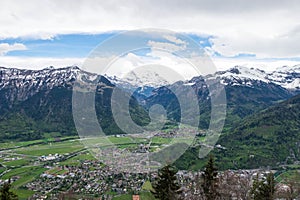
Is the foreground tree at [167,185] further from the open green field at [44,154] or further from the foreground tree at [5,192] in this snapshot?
the open green field at [44,154]

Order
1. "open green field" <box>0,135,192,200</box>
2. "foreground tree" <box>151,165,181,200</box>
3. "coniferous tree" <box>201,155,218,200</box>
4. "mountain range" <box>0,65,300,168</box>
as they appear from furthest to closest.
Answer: "mountain range" <box>0,65,300,168</box> < "open green field" <box>0,135,192,200</box> < "coniferous tree" <box>201,155,218,200</box> < "foreground tree" <box>151,165,181,200</box>

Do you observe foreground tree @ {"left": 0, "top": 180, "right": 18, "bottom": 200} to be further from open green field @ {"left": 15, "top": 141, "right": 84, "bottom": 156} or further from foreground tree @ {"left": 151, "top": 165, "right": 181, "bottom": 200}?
open green field @ {"left": 15, "top": 141, "right": 84, "bottom": 156}

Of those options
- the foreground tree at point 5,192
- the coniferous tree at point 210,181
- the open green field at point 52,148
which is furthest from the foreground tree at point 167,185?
the open green field at point 52,148

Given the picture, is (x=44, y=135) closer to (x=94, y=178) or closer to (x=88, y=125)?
(x=94, y=178)

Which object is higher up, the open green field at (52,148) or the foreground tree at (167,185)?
the foreground tree at (167,185)

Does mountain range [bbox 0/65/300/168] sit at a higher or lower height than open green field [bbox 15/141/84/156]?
higher

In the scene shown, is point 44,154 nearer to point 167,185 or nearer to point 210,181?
point 167,185

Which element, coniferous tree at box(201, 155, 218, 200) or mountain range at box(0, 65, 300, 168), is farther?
mountain range at box(0, 65, 300, 168)

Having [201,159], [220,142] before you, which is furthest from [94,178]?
[220,142]

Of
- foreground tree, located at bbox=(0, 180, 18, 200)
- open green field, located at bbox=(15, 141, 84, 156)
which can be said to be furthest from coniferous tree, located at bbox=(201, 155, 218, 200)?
open green field, located at bbox=(15, 141, 84, 156)

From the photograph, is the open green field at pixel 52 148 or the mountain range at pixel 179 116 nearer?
the mountain range at pixel 179 116

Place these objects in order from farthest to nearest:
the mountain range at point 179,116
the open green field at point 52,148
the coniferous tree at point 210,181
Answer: the open green field at point 52,148 < the mountain range at point 179,116 < the coniferous tree at point 210,181
